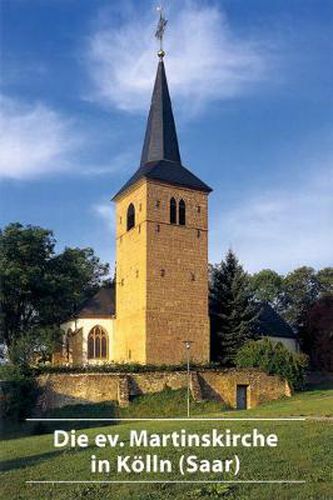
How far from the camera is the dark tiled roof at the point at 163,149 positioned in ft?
128

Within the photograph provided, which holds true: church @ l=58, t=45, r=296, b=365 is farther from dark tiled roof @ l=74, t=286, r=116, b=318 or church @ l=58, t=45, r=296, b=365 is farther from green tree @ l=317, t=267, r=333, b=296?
green tree @ l=317, t=267, r=333, b=296

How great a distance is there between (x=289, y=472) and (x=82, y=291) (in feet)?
115

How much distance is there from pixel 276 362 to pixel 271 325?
1057 cm

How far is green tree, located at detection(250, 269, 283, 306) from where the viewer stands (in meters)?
61.2

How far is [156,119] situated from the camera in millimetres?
39781

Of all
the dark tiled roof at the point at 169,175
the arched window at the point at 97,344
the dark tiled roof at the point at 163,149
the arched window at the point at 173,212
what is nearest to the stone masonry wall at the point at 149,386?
the arched window at the point at 97,344

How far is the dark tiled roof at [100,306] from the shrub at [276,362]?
8.91 meters

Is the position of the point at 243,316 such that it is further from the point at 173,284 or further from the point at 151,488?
the point at 151,488

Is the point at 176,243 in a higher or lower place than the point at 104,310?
higher

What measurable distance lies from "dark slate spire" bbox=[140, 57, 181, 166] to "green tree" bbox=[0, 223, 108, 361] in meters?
7.13

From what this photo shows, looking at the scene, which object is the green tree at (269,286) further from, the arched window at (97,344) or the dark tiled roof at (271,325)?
the arched window at (97,344)

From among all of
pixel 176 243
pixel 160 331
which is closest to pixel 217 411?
pixel 160 331

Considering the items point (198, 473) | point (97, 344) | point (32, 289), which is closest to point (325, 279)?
point (97, 344)

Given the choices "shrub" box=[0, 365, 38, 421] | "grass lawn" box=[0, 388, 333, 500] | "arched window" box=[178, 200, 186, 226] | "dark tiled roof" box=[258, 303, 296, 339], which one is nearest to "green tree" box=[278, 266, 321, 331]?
"dark tiled roof" box=[258, 303, 296, 339]
